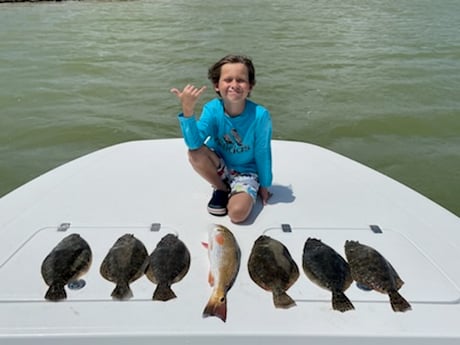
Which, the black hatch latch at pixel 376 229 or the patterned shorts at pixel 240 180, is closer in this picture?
the black hatch latch at pixel 376 229

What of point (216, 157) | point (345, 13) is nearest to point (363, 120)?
point (216, 157)

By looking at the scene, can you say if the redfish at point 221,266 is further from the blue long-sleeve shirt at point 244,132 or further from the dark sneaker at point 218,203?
the blue long-sleeve shirt at point 244,132

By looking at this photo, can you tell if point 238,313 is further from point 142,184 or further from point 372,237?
point 142,184

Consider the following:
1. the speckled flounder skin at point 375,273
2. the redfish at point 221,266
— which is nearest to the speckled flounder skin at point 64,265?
the redfish at point 221,266

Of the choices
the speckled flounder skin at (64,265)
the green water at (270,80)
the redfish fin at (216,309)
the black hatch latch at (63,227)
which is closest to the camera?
the redfish fin at (216,309)

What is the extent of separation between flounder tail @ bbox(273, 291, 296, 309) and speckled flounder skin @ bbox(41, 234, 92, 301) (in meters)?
0.94

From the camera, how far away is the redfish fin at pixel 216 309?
194 cm

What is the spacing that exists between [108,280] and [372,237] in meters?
1.46

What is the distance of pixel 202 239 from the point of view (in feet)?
8.38

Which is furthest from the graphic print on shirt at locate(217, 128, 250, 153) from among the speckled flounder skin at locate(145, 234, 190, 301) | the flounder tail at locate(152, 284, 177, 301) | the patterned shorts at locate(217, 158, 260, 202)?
the flounder tail at locate(152, 284, 177, 301)

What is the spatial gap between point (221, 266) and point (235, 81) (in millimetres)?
1221

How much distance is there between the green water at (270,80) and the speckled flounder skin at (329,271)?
3.28m

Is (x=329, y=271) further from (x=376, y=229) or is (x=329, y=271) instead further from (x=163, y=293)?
(x=163, y=293)

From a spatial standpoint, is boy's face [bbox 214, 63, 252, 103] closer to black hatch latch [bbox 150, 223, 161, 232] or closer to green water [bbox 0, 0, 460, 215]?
black hatch latch [bbox 150, 223, 161, 232]
